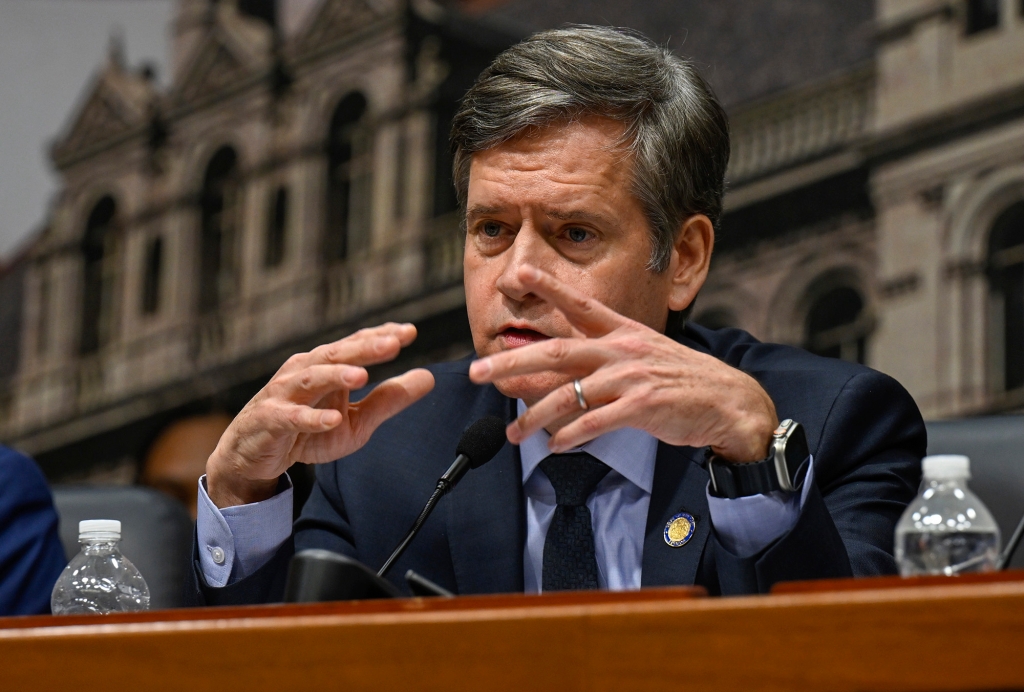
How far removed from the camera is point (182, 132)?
4.68 meters

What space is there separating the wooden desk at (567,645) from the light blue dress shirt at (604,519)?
1.73 feet

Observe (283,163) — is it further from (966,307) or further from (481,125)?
(481,125)

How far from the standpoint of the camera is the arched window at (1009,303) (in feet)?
10.7

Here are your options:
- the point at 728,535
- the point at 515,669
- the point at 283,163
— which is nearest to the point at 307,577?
the point at 515,669

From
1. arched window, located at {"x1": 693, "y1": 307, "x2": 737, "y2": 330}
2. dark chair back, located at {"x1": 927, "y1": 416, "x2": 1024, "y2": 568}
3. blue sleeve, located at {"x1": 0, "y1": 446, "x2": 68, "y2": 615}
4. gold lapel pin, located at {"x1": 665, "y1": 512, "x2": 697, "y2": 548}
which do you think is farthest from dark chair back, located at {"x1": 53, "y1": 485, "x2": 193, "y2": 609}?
arched window, located at {"x1": 693, "y1": 307, "x2": 737, "y2": 330}

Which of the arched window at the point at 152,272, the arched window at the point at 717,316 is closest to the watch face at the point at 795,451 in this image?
the arched window at the point at 717,316

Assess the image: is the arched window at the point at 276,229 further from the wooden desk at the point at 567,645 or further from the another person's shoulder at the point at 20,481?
the wooden desk at the point at 567,645

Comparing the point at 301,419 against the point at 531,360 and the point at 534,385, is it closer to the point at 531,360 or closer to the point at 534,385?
the point at 531,360

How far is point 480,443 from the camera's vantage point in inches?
68.2

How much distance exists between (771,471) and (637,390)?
0.18 meters

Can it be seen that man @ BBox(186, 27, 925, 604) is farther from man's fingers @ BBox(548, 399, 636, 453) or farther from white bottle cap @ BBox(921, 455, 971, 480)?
white bottle cap @ BBox(921, 455, 971, 480)

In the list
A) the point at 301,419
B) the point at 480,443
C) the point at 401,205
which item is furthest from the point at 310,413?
the point at 401,205

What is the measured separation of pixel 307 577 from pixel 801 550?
0.58 m

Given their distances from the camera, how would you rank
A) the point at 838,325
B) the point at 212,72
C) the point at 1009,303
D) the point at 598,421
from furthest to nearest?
the point at 212,72, the point at 838,325, the point at 1009,303, the point at 598,421
